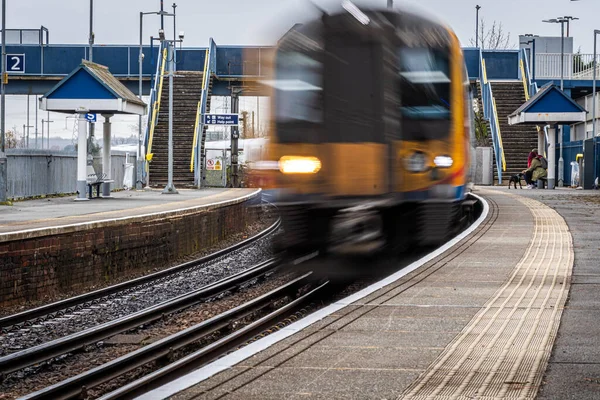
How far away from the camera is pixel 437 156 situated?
525 inches

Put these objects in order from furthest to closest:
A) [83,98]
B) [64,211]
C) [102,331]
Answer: [83,98], [64,211], [102,331]

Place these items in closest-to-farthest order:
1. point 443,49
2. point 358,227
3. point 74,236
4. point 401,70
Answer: point 358,227, point 401,70, point 443,49, point 74,236

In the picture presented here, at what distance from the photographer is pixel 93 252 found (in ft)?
53.9

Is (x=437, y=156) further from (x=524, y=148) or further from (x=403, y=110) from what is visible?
(x=524, y=148)

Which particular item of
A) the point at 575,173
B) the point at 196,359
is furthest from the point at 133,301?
the point at 575,173

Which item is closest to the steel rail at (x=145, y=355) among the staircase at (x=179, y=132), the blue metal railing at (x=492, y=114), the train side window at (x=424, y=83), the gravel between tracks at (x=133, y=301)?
the gravel between tracks at (x=133, y=301)

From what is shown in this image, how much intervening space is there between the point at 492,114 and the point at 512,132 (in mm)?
1676

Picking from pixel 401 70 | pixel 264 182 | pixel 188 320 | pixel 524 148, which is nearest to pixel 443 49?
pixel 401 70

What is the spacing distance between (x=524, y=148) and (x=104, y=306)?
1337 inches

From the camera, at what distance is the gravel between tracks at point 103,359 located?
8.55 meters

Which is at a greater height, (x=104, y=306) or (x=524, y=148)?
(x=524, y=148)

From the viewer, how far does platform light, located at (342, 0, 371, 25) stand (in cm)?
1258

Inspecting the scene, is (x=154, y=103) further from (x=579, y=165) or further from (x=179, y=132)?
(x=579, y=165)

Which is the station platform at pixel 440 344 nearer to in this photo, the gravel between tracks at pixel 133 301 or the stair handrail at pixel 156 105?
the gravel between tracks at pixel 133 301
